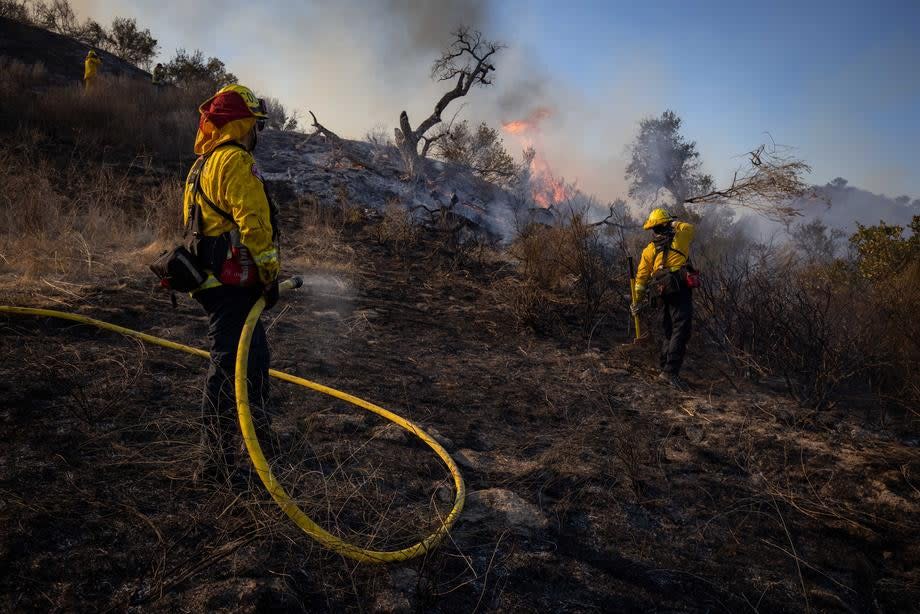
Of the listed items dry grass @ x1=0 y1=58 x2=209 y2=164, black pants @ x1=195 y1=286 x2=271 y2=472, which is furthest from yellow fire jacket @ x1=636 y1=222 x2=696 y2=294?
dry grass @ x1=0 y1=58 x2=209 y2=164

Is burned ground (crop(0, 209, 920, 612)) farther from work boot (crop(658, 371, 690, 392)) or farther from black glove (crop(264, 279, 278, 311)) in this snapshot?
black glove (crop(264, 279, 278, 311))

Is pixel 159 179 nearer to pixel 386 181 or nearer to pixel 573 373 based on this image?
pixel 386 181

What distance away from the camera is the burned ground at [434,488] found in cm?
192

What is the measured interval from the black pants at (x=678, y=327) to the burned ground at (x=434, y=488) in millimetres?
385

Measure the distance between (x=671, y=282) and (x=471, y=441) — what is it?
2.93 meters

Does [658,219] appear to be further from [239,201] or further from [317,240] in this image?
[317,240]

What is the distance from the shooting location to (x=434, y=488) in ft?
9.07

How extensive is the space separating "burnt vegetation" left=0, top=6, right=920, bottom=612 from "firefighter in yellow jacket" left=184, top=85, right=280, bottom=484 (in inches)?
9.7

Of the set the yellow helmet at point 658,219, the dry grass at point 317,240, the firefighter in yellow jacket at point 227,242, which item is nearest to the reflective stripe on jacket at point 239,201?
the firefighter in yellow jacket at point 227,242

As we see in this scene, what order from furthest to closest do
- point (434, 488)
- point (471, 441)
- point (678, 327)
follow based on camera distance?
1. point (678, 327)
2. point (471, 441)
3. point (434, 488)

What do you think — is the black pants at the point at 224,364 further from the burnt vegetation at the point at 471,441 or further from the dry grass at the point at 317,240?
the dry grass at the point at 317,240

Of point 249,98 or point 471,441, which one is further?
point 471,441

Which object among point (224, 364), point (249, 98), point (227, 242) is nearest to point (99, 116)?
point (249, 98)

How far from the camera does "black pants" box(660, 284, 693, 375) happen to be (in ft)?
16.4
